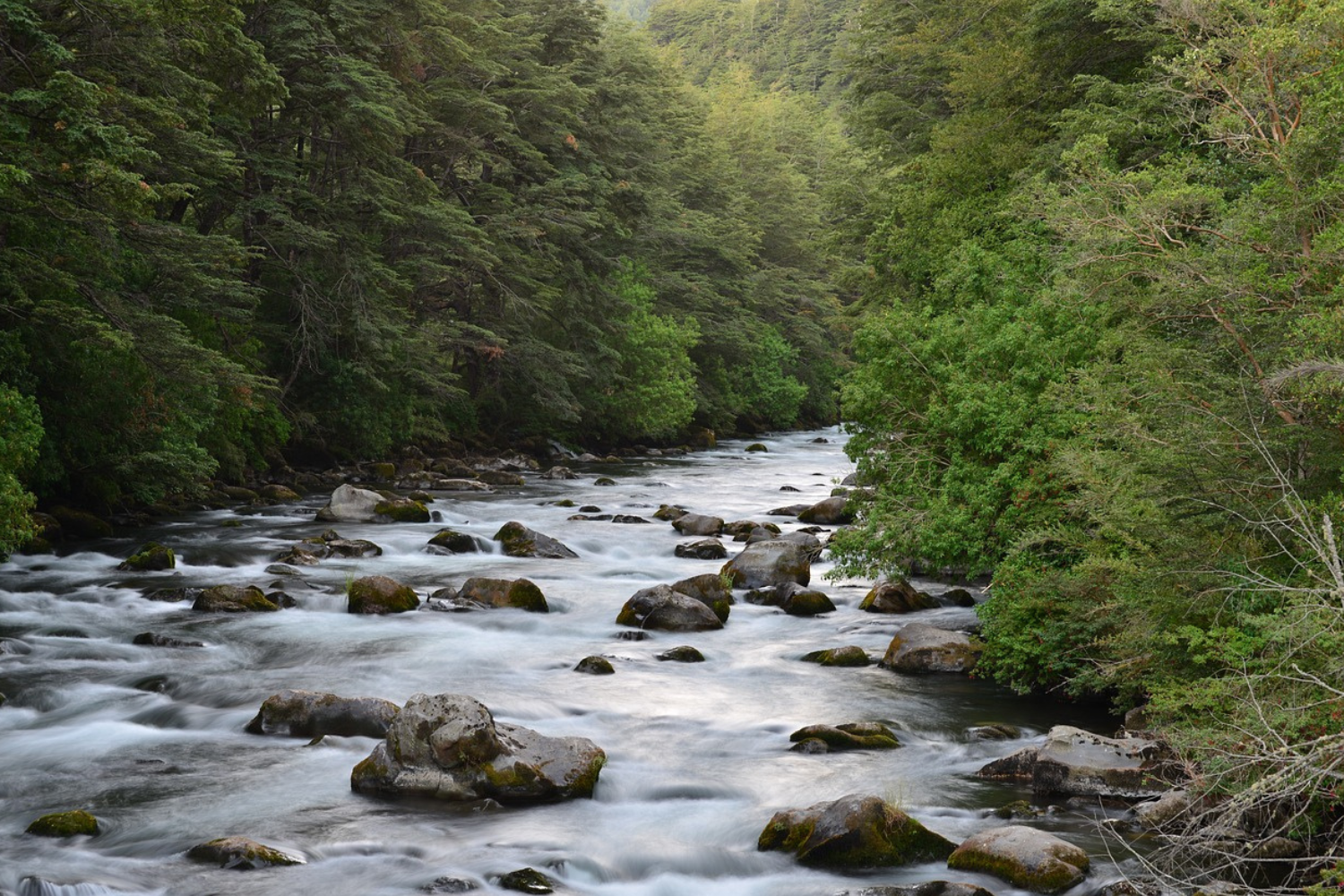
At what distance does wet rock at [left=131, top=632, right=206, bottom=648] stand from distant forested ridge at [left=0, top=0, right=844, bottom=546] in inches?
81.1

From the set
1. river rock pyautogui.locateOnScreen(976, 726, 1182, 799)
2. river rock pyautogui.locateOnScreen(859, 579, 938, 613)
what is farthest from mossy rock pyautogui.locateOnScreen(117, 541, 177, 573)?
river rock pyautogui.locateOnScreen(976, 726, 1182, 799)

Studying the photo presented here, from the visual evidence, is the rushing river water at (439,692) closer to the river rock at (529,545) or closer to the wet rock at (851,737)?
the wet rock at (851,737)

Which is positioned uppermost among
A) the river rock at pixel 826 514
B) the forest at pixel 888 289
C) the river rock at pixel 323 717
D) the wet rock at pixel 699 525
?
the forest at pixel 888 289

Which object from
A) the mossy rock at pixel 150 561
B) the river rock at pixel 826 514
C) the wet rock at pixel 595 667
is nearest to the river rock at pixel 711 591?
the wet rock at pixel 595 667

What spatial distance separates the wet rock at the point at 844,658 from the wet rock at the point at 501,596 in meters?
4.05

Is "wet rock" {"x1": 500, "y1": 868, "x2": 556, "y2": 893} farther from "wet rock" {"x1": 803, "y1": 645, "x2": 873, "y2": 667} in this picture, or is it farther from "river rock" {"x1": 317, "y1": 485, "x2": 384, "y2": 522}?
"river rock" {"x1": 317, "y1": 485, "x2": 384, "y2": 522}

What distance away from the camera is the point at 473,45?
32469 millimetres

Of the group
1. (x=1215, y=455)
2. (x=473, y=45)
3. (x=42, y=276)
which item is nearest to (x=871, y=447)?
(x=1215, y=455)

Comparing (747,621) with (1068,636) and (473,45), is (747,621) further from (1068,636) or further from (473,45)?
(473,45)

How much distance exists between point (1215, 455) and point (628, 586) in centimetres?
1048

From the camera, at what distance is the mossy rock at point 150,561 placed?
53.1 feet

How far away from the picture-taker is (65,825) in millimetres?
7691

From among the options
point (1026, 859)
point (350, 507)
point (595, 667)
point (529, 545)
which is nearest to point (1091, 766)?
point (1026, 859)

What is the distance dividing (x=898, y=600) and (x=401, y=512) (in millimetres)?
10816
